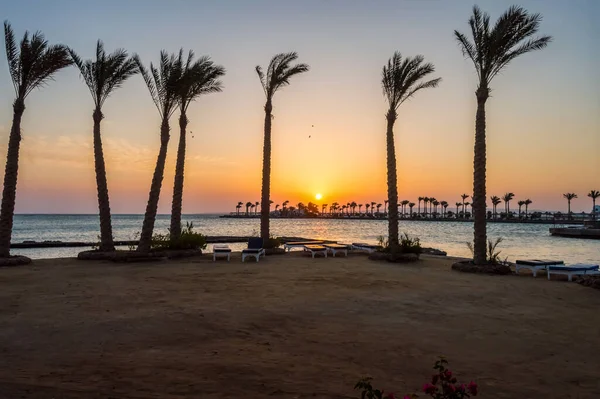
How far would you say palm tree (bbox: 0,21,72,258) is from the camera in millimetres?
16844

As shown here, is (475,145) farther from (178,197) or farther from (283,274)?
(178,197)

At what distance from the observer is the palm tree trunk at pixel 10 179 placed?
16688mm

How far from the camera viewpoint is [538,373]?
18.0 ft

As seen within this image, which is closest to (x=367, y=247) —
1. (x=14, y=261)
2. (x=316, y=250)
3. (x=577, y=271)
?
(x=316, y=250)

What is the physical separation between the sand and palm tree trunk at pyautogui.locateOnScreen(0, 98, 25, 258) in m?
4.92

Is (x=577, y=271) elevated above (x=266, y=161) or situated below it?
below

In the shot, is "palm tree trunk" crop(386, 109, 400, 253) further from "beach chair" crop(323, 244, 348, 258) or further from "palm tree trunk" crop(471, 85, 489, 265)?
"palm tree trunk" crop(471, 85, 489, 265)

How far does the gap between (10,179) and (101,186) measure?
339 centimetres

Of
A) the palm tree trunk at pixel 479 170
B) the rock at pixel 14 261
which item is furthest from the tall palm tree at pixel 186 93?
the palm tree trunk at pixel 479 170

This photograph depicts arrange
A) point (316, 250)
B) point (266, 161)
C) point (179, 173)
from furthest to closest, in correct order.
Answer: point (266, 161) < point (179, 173) < point (316, 250)

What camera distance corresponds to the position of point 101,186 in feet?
62.4

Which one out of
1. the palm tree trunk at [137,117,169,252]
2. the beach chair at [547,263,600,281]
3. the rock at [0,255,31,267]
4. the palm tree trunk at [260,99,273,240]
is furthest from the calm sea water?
→ the beach chair at [547,263,600,281]

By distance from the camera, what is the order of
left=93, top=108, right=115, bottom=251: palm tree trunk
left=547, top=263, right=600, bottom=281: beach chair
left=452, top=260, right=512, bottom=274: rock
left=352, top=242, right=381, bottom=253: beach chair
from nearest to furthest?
left=547, top=263, right=600, bottom=281: beach chair
left=452, top=260, right=512, bottom=274: rock
left=93, top=108, right=115, bottom=251: palm tree trunk
left=352, top=242, right=381, bottom=253: beach chair

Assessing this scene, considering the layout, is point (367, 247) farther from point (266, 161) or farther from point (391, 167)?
point (266, 161)
